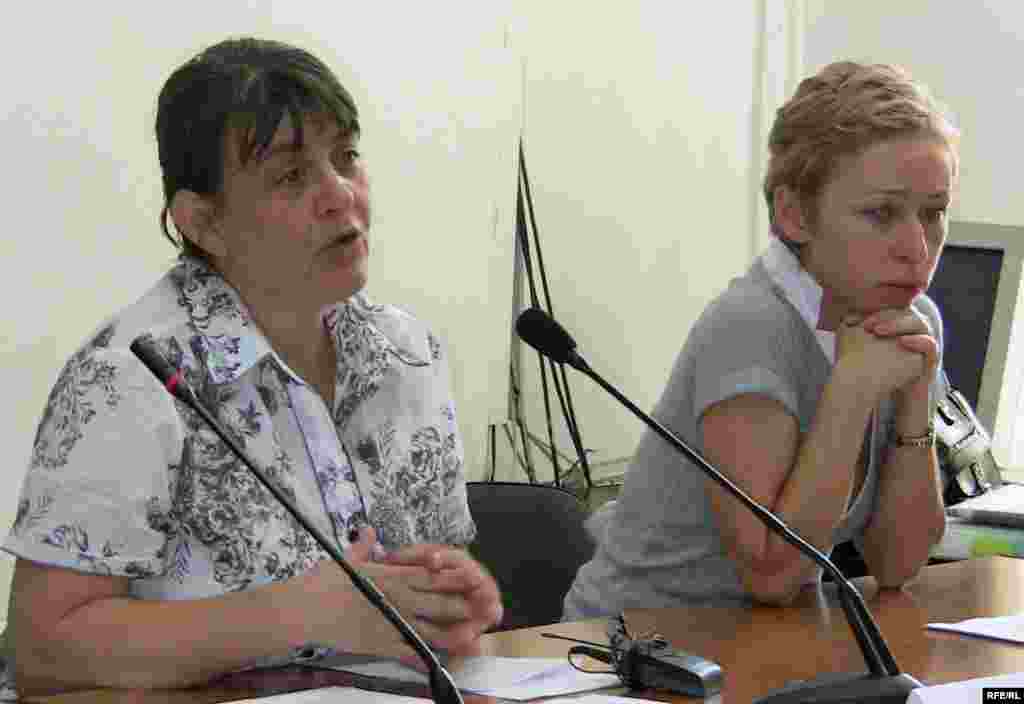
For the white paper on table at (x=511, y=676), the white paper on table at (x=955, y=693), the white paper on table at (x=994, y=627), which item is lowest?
the white paper on table at (x=994, y=627)

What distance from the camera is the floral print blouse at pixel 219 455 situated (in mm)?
1530

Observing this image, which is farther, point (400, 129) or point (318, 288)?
point (400, 129)

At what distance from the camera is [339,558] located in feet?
4.10

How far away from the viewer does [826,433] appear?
1.93 m

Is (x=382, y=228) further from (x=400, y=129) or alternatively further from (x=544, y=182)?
(x=544, y=182)

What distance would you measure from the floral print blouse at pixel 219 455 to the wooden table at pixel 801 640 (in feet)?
0.60

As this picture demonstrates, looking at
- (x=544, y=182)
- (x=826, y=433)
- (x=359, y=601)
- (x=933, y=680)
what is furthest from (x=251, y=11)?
(x=933, y=680)

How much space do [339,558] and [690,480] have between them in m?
0.86

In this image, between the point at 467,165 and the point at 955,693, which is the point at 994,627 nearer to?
the point at 955,693

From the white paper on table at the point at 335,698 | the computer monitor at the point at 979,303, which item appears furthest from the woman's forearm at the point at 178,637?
the computer monitor at the point at 979,303

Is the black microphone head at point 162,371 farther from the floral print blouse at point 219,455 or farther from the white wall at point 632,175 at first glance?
the white wall at point 632,175

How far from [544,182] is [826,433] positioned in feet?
7.35

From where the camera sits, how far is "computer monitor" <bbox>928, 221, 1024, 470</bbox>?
8.90 ft

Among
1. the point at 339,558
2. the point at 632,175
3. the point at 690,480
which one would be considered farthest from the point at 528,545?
the point at 632,175
